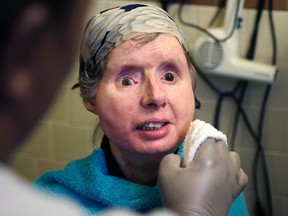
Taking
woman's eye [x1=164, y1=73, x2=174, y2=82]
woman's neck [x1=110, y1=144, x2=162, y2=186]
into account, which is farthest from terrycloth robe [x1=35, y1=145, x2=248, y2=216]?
woman's eye [x1=164, y1=73, x2=174, y2=82]

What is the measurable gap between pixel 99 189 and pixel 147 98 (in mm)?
220

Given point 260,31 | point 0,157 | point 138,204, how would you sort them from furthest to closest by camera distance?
point 260,31, point 138,204, point 0,157

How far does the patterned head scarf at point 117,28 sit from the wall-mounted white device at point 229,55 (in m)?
0.53

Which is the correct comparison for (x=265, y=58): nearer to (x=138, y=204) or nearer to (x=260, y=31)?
(x=260, y=31)

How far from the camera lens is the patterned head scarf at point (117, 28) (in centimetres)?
103

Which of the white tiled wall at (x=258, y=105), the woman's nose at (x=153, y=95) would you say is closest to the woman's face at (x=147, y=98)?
the woman's nose at (x=153, y=95)

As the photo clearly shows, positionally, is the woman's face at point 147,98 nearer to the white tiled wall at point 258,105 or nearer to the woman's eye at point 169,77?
the woman's eye at point 169,77

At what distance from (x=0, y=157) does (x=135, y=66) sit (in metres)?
0.71

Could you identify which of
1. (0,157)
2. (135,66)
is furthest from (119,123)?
(0,157)

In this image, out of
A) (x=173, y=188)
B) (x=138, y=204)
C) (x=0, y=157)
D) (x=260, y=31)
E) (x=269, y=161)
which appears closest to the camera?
(x=0, y=157)

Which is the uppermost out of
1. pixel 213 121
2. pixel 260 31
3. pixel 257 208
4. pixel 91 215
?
pixel 260 31

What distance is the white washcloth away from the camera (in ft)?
3.17

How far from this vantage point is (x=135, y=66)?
1.02m

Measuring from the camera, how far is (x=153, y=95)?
3.25ft
